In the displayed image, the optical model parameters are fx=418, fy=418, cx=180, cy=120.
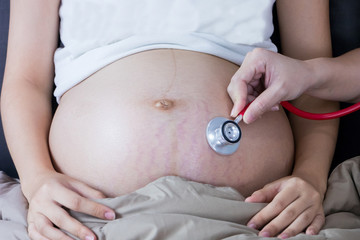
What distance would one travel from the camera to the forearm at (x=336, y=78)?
3.18 feet

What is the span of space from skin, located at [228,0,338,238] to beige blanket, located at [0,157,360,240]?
4cm

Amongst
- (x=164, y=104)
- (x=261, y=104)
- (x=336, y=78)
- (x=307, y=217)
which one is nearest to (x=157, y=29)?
(x=164, y=104)

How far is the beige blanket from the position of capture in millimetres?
733

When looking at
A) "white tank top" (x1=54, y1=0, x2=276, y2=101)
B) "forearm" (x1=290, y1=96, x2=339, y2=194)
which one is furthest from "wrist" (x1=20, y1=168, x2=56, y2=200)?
"forearm" (x1=290, y1=96, x2=339, y2=194)

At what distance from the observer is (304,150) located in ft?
3.50

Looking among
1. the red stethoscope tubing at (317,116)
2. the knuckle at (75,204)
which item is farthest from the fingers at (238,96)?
the knuckle at (75,204)

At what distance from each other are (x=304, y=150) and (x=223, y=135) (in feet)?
1.13

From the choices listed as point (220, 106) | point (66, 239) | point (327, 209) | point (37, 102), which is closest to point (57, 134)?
point (37, 102)

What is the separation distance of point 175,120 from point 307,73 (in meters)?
0.32

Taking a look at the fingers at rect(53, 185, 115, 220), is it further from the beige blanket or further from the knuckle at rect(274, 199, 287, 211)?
the knuckle at rect(274, 199, 287, 211)

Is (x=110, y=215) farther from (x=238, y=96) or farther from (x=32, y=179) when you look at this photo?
(x=238, y=96)

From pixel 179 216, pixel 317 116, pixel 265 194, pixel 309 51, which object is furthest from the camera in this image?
pixel 309 51

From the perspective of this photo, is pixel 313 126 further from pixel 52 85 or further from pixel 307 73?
pixel 52 85

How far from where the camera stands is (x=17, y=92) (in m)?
1.07
